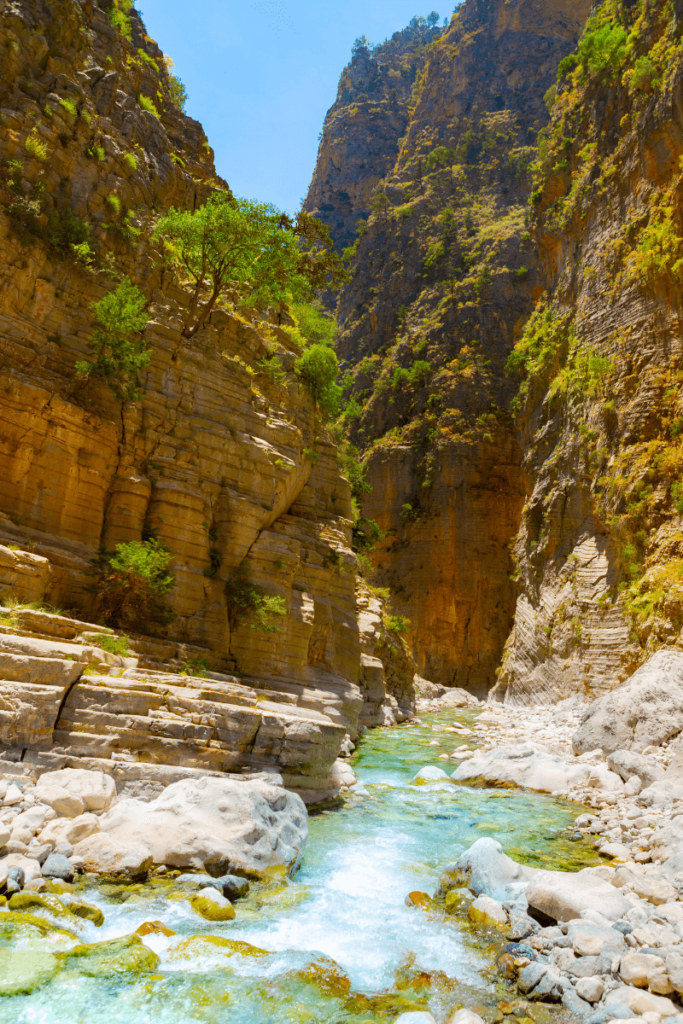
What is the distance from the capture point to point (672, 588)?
17.4m

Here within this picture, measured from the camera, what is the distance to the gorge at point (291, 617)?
218 inches

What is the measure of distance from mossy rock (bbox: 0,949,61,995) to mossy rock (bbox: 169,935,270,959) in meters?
0.97

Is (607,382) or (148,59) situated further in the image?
(607,382)

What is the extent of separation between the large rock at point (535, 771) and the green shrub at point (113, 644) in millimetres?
8008

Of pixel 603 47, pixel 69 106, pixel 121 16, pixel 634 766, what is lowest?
pixel 634 766

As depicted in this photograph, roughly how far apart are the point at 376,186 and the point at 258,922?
78308 millimetres

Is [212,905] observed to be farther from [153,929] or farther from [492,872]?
[492,872]

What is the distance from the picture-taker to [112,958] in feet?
16.3

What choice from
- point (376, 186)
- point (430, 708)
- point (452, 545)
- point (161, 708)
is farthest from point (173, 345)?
point (376, 186)

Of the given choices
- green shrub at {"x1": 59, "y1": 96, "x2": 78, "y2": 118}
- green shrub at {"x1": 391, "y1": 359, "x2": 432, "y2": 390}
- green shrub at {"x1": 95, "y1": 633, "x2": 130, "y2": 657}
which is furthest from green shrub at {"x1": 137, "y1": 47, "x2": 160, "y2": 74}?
green shrub at {"x1": 391, "y1": 359, "x2": 432, "y2": 390}

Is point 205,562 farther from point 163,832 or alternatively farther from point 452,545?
point 452,545

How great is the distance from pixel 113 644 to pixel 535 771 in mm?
9418

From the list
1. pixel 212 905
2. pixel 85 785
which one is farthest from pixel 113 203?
pixel 212 905

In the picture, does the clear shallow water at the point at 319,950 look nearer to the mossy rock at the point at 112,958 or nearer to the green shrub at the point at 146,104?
the mossy rock at the point at 112,958
